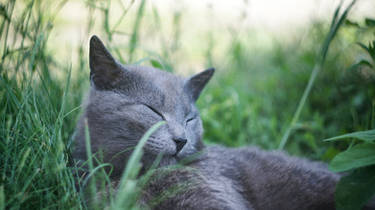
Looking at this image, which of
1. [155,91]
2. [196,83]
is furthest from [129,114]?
[196,83]

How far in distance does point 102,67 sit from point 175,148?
53 cm

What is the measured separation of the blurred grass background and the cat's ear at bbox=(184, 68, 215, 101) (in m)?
0.38

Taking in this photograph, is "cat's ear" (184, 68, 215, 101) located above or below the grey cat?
above

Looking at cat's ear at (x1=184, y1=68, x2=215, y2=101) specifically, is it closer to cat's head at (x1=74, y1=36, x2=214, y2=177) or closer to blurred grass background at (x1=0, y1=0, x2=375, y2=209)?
cat's head at (x1=74, y1=36, x2=214, y2=177)

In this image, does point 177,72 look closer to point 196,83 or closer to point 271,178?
point 196,83

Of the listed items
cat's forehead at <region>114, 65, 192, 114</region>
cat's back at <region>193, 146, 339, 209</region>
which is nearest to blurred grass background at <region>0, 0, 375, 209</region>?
cat's forehead at <region>114, 65, 192, 114</region>

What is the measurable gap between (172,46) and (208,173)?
1.40 m

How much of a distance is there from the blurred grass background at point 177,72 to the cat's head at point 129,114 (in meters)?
0.14

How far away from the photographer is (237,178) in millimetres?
1892

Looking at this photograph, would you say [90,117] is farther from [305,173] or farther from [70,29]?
[70,29]

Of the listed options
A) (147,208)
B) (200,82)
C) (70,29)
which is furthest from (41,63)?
(70,29)

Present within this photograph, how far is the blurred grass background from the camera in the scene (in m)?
1.37

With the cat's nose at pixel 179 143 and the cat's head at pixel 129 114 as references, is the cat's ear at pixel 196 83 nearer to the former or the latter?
the cat's head at pixel 129 114

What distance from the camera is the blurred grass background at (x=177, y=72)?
1.37 m
